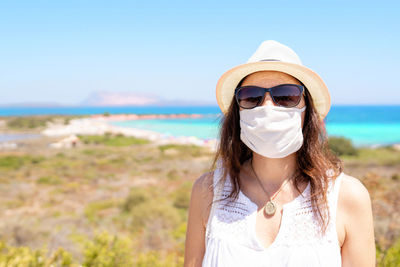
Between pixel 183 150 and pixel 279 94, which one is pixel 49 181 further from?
pixel 183 150

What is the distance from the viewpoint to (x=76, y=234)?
712 centimetres

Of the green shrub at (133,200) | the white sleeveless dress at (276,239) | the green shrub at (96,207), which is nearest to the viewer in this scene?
the white sleeveless dress at (276,239)

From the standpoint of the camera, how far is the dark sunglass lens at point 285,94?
1.65 m

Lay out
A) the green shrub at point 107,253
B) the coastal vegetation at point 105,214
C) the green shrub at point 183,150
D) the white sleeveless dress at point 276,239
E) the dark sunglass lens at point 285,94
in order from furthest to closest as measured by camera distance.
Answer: the green shrub at point 183,150, the coastal vegetation at point 105,214, the green shrub at point 107,253, the dark sunglass lens at point 285,94, the white sleeveless dress at point 276,239

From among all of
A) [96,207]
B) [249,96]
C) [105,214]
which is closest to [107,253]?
[249,96]

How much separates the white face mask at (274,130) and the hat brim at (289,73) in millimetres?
148

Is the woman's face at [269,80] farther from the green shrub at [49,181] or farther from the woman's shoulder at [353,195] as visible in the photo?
the green shrub at [49,181]

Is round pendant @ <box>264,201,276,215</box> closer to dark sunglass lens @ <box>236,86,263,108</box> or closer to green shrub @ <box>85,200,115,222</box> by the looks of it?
dark sunglass lens @ <box>236,86,263,108</box>

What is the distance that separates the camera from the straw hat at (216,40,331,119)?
5.30 ft

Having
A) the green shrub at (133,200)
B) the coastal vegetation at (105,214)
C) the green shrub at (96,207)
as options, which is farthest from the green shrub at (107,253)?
the green shrub at (133,200)

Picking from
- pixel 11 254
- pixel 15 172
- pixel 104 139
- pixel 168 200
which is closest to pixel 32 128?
pixel 104 139

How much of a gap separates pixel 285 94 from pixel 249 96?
183 millimetres

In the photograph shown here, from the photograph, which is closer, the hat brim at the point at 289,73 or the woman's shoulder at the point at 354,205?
the woman's shoulder at the point at 354,205

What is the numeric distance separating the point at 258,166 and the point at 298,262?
20.9 inches
